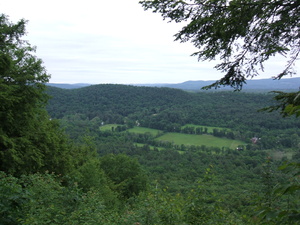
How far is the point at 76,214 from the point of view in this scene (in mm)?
3541

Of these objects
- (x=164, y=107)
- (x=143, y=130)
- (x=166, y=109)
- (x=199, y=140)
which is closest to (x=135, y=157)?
(x=199, y=140)

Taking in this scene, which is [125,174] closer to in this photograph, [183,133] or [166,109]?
[183,133]

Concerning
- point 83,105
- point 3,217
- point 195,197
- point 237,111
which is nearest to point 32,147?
point 3,217

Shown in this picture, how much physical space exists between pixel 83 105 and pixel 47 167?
82599 millimetres

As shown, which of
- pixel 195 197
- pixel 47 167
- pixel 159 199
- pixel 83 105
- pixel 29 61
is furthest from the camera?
pixel 83 105

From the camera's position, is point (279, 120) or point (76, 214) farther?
point (279, 120)

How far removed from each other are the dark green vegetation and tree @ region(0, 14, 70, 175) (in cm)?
4

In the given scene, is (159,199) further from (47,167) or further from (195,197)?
(47,167)

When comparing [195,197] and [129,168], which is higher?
[195,197]

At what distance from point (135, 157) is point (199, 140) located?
3893cm

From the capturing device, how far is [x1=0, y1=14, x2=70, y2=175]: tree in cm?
761

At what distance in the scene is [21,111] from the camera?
838cm

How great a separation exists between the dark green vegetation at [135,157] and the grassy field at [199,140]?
3.15ft

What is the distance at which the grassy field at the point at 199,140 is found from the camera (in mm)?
57891
